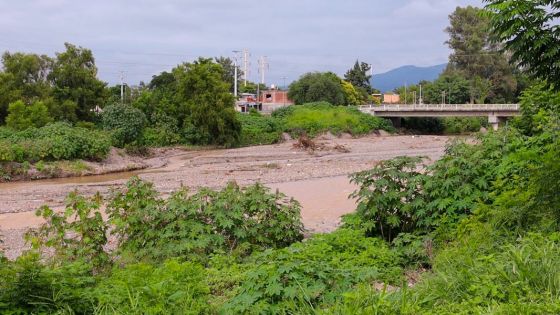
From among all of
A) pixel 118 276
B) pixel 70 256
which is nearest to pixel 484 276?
pixel 118 276

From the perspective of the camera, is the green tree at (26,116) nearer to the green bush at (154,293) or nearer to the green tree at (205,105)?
the green tree at (205,105)

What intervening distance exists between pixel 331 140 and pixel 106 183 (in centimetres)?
3146

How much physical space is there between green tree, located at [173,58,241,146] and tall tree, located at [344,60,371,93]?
48.4 m

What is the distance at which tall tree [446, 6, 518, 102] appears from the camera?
75500 millimetres

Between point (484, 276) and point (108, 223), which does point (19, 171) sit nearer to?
point (108, 223)

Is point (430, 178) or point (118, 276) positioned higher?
point (430, 178)

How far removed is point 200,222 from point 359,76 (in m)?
85.1

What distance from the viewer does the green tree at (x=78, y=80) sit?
1551 inches

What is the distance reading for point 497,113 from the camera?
56.7 m

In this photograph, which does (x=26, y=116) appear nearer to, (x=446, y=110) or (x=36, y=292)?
(x=36, y=292)

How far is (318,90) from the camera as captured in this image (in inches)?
2778

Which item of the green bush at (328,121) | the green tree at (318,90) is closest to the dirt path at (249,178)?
the green bush at (328,121)

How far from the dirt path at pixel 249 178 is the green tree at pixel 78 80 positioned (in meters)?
7.13

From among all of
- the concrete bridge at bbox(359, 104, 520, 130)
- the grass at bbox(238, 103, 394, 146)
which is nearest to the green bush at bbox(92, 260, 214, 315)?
the grass at bbox(238, 103, 394, 146)
